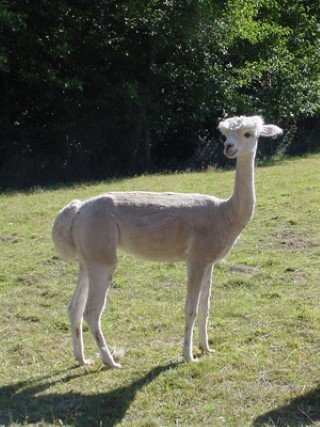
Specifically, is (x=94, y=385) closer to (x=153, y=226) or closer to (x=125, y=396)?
(x=125, y=396)

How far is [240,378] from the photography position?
204 inches

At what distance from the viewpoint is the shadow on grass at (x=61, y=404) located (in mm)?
4660

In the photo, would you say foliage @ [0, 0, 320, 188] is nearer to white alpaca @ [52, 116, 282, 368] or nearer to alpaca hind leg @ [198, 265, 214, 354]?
white alpaca @ [52, 116, 282, 368]

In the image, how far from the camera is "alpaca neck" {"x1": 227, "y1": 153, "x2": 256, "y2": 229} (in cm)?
559

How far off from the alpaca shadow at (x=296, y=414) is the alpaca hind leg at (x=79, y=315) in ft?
5.63

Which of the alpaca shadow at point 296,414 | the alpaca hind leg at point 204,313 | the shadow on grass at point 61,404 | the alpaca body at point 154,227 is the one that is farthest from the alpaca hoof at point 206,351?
the alpaca shadow at point 296,414

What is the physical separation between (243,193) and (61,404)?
223 cm

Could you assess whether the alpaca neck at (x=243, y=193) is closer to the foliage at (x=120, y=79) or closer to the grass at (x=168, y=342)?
the grass at (x=168, y=342)

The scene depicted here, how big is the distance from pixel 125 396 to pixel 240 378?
2.96 ft

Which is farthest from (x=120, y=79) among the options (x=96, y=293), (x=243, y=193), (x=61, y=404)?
(x=61, y=404)

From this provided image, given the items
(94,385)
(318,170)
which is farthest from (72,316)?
(318,170)

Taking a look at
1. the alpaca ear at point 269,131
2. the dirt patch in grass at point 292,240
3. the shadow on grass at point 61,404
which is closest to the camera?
the shadow on grass at point 61,404

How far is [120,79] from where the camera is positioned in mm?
19344

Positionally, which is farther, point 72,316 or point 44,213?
point 44,213
